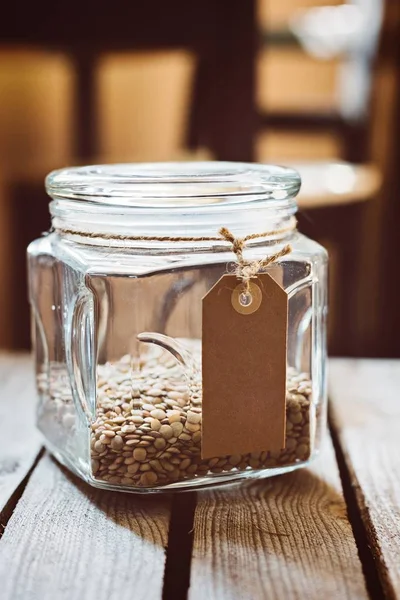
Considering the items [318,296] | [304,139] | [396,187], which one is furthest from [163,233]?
[304,139]

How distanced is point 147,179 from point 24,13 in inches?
39.9

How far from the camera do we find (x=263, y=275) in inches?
24.4

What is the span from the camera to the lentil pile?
0.61m

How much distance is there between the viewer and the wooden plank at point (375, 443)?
1.89 ft

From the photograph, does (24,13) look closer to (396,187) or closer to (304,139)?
(396,187)

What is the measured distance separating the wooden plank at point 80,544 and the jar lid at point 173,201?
0.21m

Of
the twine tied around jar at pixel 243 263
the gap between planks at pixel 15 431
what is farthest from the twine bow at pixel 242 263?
the gap between planks at pixel 15 431

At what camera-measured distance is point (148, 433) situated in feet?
2.00

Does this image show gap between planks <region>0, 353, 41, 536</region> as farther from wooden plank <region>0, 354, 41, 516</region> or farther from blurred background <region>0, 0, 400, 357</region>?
blurred background <region>0, 0, 400, 357</region>

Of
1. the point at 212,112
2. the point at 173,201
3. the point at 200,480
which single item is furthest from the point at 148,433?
the point at 212,112

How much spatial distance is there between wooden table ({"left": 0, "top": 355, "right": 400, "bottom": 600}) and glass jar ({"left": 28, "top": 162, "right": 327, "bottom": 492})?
0.02m

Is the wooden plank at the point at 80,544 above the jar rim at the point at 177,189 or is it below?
below

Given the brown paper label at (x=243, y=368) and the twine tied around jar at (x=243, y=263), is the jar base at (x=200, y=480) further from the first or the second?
the twine tied around jar at (x=243, y=263)

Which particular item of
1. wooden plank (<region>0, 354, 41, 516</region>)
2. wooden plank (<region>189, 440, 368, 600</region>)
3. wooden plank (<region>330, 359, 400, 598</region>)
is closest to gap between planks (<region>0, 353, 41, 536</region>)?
wooden plank (<region>0, 354, 41, 516</region>)
